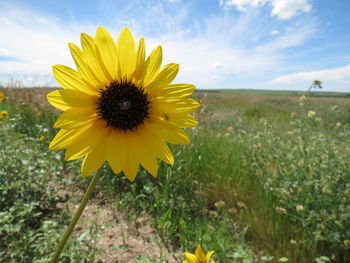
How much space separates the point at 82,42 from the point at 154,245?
2.12 metres

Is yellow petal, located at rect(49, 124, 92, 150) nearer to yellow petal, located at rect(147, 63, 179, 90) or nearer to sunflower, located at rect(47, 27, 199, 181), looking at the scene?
sunflower, located at rect(47, 27, 199, 181)

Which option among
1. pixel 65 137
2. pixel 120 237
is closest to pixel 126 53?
pixel 65 137

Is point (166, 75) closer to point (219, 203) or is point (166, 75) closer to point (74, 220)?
point (74, 220)

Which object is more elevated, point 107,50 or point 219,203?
point 107,50

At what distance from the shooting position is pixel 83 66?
3.37 ft

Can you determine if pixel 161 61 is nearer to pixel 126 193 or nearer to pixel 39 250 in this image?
pixel 39 250

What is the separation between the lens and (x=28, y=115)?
6035 millimetres

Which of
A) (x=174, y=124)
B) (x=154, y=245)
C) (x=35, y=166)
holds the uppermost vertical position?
(x=174, y=124)

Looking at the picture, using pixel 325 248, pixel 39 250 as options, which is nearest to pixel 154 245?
pixel 39 250

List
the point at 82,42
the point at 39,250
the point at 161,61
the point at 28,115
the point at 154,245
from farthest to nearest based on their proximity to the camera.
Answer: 1. the point at 28,115
2. the point at 154,245
3. the point at 39,250
4. the point at 161,61
5. the point at 82,42

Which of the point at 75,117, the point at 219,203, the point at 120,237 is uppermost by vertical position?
the point at 75,117

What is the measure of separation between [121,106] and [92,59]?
9.3 inches

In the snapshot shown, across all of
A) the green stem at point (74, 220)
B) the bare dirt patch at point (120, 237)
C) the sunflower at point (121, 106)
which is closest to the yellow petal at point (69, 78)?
the sunflower at point (121, 106)

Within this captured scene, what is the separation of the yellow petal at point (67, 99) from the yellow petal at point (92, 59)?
106 millimetres
